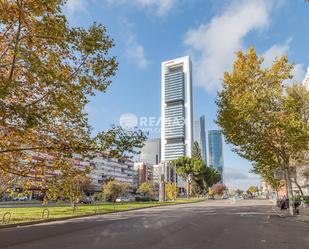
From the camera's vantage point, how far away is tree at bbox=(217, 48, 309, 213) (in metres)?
24.4

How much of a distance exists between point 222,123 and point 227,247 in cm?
1757

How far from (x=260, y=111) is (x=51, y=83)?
1749 cm

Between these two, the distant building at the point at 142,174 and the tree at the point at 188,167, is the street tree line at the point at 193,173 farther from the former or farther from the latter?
the distant building at the point at 142,174

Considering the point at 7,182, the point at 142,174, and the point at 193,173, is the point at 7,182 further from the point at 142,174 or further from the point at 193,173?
the point at 142,174

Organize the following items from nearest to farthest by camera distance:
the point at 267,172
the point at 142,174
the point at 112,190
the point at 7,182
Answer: the point at 7,182, the point at 267,172, the point at 112,190, the point at 142,174

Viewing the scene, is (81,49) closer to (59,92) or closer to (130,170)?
(59,92)

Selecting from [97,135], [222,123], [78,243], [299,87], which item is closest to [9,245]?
[78,243]

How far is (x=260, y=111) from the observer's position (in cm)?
2469

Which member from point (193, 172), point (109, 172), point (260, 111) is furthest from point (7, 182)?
point (109, 172)

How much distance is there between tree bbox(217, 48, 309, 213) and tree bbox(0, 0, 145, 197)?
1289cm

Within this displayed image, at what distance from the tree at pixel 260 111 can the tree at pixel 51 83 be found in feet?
42.3

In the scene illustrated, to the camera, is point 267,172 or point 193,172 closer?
point 267,172

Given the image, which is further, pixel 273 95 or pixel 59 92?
pixel 273 95

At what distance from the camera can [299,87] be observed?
31.8 meters
